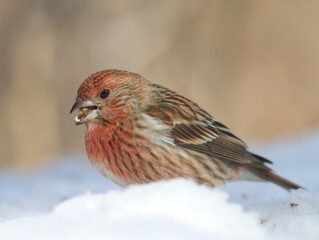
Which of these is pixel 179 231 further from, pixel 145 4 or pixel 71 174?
pixel 145 4

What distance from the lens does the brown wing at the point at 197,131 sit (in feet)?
16.6

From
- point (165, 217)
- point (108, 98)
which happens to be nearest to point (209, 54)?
point (108, 98)

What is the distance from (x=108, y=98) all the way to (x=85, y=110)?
0.21 meters

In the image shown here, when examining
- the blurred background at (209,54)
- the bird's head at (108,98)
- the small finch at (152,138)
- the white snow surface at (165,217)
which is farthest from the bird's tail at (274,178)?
the blurred background at (209,54)

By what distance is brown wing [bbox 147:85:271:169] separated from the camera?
5.07 meters

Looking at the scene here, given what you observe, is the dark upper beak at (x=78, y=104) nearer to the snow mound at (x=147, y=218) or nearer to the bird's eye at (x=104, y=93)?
the bird's eye at (x=104, y=93)

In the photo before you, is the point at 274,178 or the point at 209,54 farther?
the point at 209,54

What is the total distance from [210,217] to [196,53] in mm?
7067

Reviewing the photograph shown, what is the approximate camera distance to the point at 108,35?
999 cm

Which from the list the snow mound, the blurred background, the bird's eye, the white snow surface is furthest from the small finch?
the blurred background

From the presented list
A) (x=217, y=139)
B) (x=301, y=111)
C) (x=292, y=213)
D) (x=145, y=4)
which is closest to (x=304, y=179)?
(x=217, y=139)

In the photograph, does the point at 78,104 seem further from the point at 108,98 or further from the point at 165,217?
the point at 165,217

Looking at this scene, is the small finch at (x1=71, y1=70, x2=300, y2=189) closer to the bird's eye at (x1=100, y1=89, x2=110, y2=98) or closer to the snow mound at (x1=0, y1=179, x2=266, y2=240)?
the bird's eye at (x1=100, y1=89, x2=110, y2=98)

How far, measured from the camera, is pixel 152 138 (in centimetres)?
478
